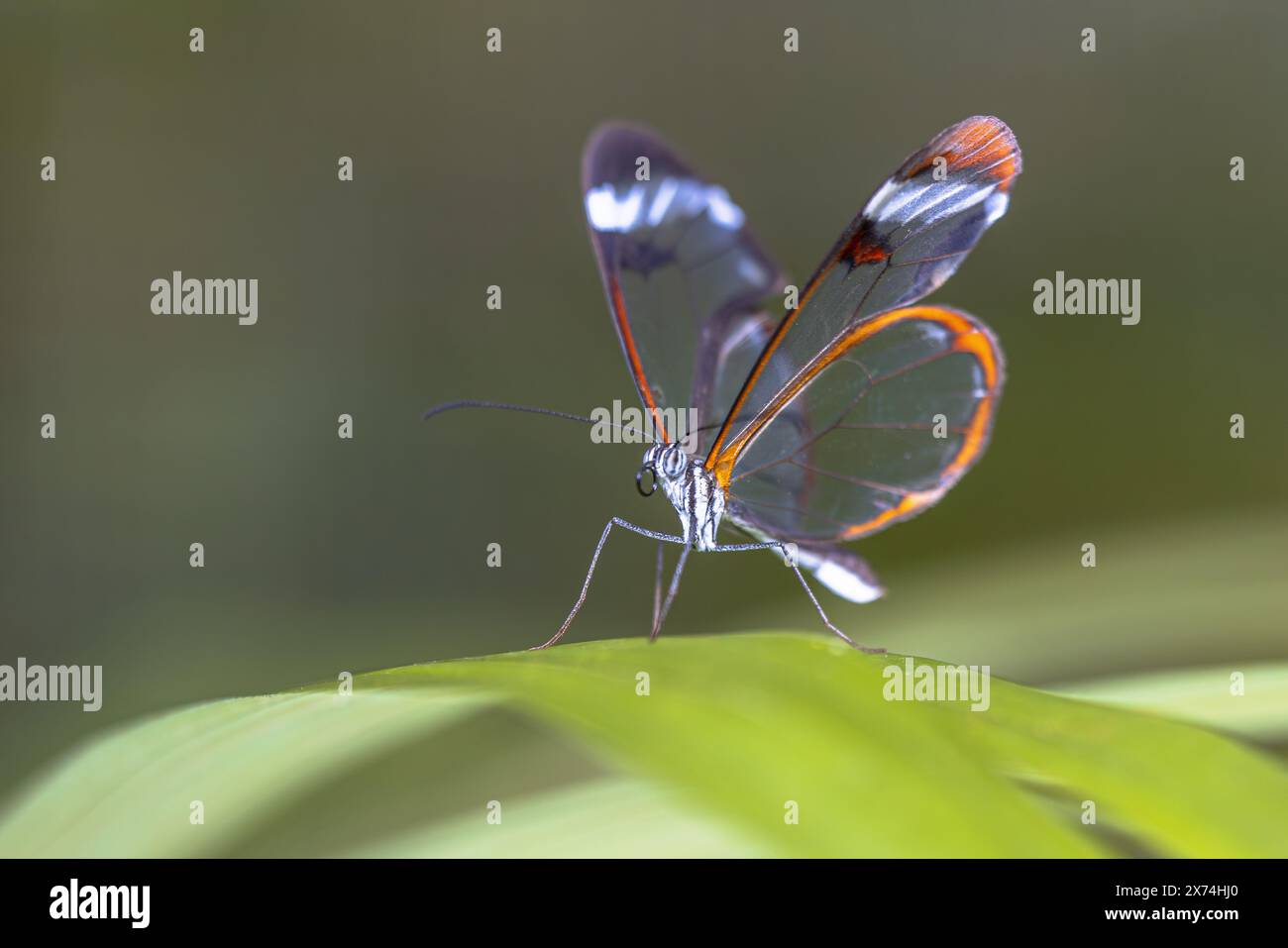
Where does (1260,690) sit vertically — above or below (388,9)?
below

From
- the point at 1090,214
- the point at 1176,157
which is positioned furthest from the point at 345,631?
the point at 1176,157

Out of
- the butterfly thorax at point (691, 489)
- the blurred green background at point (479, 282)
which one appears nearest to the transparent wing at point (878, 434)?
the butterfly thorax at point (691, 489)

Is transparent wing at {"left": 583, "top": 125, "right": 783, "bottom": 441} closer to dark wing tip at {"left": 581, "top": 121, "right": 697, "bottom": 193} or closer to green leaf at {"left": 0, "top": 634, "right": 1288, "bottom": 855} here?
dark wing tip at {"left": 581, "top": 121, "right": 697, "bottom": 193}

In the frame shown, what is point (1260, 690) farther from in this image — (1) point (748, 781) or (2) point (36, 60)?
(2) point (36, 60)

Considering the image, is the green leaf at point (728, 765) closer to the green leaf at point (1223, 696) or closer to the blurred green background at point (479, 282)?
Answer: the green leaf at point (1223, 696)

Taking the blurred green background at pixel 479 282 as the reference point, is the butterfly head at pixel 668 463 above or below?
below

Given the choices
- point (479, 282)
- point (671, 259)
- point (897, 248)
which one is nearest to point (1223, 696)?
point (897, 248)
